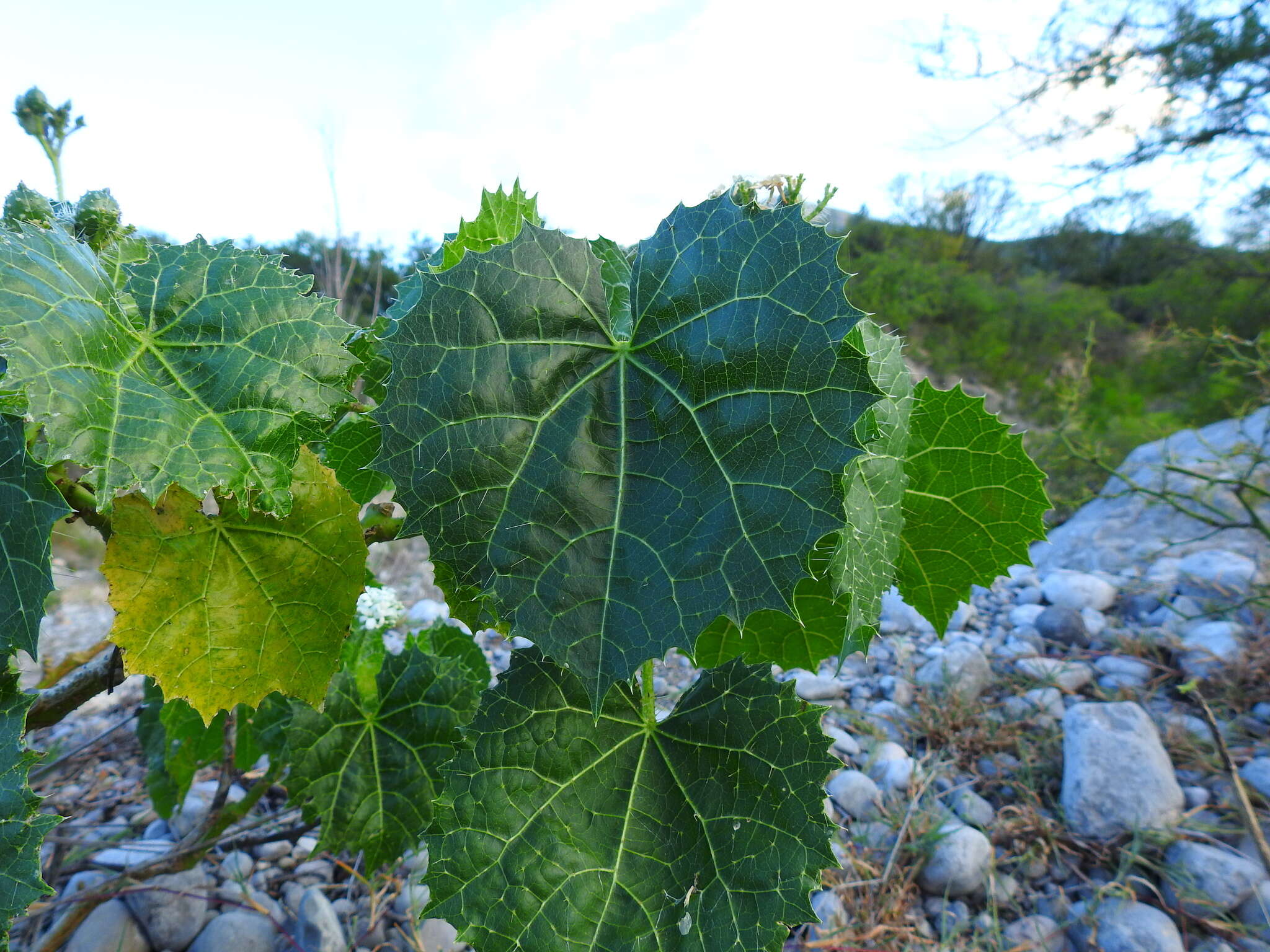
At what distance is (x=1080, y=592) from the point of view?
124 inches

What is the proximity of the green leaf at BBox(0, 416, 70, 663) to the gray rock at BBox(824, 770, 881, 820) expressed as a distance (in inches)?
69.0

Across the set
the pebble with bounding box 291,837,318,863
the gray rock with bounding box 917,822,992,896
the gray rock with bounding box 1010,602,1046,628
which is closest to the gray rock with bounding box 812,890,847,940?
the gray rock with bounding box 917,822,992,896

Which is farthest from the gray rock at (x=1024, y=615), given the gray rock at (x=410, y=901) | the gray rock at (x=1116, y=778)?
the gray rock at (x=410, y=901)

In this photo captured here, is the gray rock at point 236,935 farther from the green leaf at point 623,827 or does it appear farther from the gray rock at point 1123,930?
the gray rock at point 1123,930

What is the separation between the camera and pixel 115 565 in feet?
1.57

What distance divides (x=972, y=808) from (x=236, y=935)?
5.25ft

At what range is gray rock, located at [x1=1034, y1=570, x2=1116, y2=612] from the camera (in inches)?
123

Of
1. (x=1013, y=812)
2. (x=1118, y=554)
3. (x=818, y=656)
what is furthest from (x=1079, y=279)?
(x=818, y=656)

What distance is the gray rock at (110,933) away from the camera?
3.94 ft

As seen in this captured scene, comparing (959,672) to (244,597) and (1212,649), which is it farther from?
(244,597)

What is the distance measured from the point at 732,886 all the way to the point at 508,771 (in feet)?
0.52

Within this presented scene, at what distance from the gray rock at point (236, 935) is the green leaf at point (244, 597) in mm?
1010

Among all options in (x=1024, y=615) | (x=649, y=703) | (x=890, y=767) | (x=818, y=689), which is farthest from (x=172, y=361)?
(x=1024, y=615)

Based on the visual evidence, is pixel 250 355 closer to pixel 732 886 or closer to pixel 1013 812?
pixel 732 886
